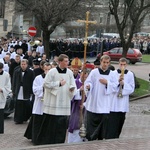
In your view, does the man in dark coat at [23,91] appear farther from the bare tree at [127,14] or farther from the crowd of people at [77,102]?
the bare tree at [127,14]

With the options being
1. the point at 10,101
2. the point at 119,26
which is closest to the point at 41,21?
the point at 119,26

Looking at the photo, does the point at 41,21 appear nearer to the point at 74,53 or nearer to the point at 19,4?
the point at 19,4

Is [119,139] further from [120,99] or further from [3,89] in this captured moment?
[3,89]

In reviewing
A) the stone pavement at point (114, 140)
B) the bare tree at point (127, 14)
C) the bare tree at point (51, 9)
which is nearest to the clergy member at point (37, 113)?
the stone pavement at point (114, 140)

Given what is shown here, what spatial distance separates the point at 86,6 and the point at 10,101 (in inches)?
576

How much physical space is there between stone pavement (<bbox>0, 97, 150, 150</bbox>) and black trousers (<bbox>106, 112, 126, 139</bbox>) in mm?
311

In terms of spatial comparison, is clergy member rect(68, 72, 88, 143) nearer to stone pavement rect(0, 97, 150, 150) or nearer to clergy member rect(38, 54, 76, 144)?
clergy member rect(38, 54, 76, 144)

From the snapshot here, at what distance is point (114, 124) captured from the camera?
34.9ft

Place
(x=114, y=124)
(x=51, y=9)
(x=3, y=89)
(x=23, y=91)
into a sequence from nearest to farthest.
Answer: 1. (x=114, y=124)
2. (x=3, y=89)
3. (x=23, y=91)
4. (x=51, y=9)

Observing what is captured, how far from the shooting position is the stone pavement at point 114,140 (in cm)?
880

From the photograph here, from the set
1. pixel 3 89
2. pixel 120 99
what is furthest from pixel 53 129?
pixel 3 89

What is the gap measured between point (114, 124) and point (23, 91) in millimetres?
3708

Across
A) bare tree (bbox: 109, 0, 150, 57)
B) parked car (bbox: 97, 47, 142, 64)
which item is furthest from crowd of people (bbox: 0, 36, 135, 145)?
parked car (bbox: 97, 47, 142, 64)

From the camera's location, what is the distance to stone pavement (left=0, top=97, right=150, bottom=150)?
8.80 m
